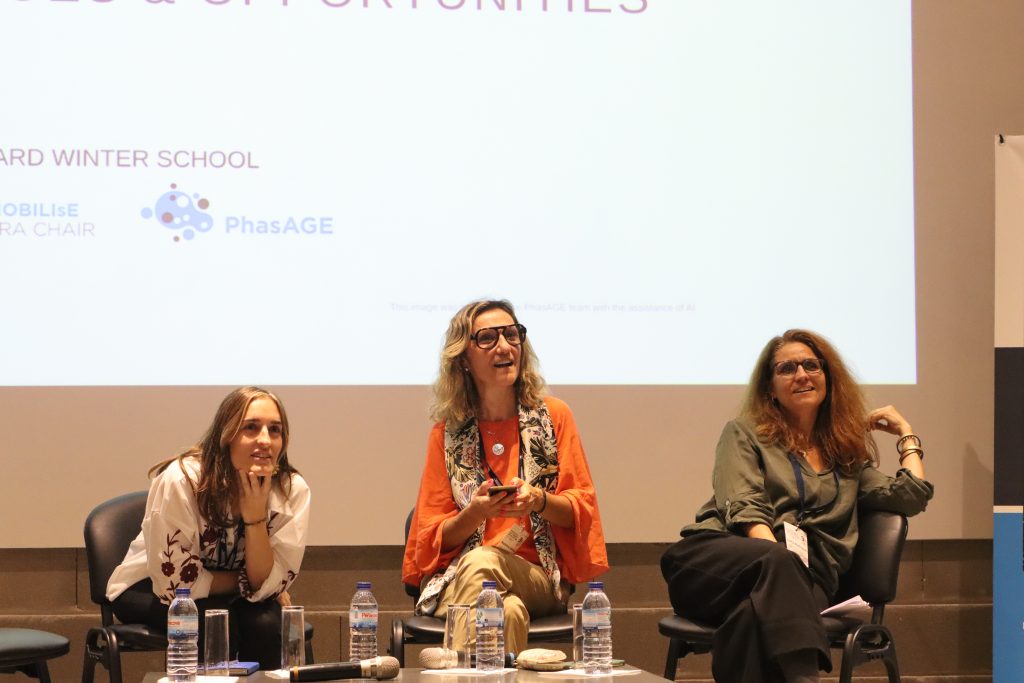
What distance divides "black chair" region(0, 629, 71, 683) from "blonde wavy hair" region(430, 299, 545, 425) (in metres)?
1.20

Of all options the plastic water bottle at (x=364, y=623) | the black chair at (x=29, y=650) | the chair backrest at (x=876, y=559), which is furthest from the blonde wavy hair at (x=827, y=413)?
the black chair at (x=29, y=650)

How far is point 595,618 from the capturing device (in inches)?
109

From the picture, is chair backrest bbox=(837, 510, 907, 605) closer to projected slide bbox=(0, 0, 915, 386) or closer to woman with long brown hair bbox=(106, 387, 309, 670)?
projected slide bbox=(0, 0, 915, 386)

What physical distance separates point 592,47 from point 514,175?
53cm

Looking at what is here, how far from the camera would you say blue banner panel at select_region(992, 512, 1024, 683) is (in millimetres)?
4145

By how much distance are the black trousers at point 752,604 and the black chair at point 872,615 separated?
2.8 inches

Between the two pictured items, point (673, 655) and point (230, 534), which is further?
Answer: point (673, 655)

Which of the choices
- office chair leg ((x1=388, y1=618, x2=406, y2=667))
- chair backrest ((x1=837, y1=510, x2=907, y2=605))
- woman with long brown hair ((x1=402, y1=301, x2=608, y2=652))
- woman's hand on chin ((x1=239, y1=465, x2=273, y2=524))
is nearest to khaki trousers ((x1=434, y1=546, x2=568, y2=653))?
woman with long brown hair ((x1=402, y1=301, x2=608, y2=652))

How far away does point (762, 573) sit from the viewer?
127 inches

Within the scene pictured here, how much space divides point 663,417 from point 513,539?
1.11 metres

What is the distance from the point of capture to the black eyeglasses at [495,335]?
3531 mm

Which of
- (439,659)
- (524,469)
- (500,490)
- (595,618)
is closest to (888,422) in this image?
(524,469)

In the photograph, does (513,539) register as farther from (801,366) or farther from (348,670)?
(801,366)

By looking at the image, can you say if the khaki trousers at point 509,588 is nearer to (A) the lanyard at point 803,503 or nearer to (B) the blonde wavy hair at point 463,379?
(B) the blonde wavy hair at point 463,379
